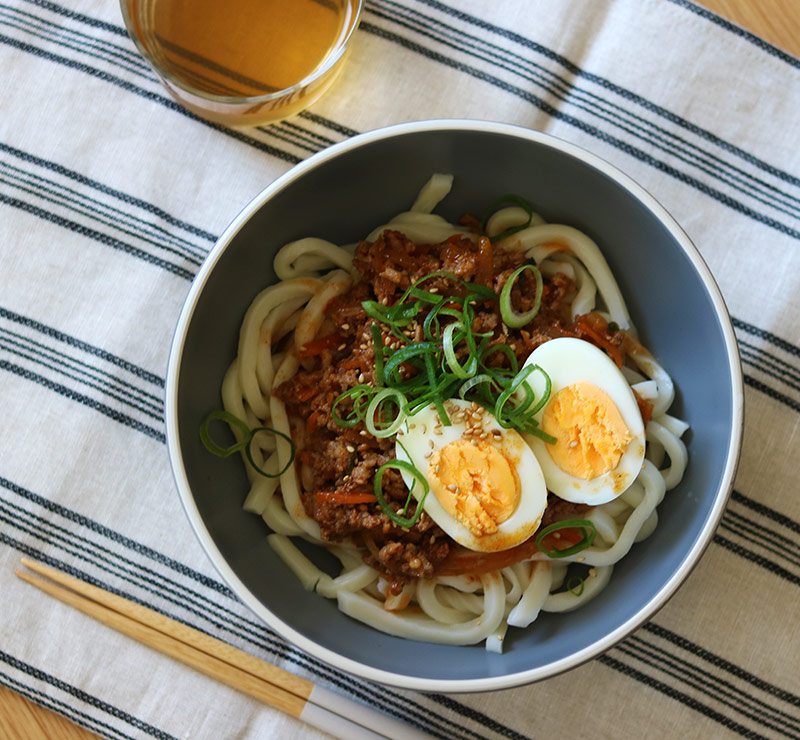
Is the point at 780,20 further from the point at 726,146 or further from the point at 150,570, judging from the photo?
the point at 150,570

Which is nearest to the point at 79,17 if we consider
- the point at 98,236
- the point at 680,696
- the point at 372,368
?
the point at 98,236

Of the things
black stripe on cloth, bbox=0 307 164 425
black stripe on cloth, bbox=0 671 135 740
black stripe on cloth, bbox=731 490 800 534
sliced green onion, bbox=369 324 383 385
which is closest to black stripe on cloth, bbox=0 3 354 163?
sliced green onion, bbox=369 324 383 385

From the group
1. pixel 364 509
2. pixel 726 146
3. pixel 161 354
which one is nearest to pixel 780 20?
pixel 726 146

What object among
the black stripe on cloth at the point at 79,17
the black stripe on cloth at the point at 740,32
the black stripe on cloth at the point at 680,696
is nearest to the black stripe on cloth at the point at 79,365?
the black stripe on cloth at the point at 79,17

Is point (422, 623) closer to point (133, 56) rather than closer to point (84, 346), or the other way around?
point (84, 346)

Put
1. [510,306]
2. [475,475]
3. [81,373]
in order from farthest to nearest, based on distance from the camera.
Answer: [81,373]
[510,306]
[475,475]

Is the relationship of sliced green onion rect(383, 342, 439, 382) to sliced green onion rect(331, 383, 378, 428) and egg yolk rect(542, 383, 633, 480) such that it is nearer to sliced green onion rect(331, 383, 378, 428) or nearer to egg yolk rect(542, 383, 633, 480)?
sliced green onion rect(331, 383, 378, 428)
